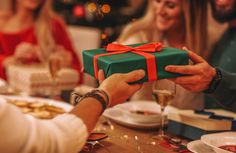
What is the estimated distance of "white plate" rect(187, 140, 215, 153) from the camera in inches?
50.4

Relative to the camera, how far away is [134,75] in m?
1.21

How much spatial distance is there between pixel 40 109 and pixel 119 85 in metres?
0.62

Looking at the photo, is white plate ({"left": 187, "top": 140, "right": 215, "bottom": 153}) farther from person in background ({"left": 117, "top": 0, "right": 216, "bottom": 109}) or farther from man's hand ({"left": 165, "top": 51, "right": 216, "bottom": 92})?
person in background ({"left": 117, "top": 0, "right": 216, "bottom": 109})

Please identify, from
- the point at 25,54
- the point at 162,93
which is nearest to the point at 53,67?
the point at 25,54

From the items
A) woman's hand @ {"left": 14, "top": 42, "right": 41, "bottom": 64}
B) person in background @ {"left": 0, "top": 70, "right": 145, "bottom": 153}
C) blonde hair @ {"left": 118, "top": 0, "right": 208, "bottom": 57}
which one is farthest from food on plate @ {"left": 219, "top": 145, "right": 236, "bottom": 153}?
woman's hand @ {"left": 14, "top": 42, "right": 41, "bottom": 64}

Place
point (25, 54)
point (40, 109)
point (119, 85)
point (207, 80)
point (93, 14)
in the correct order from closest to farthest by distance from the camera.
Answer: point (119, 85), point (207, 80), point (40, 109), point (25, 54), point (93, 14)

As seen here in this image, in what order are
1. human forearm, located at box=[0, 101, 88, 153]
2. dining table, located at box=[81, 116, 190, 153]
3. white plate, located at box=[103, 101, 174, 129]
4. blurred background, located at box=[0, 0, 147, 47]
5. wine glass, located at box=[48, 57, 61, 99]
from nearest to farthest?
1. human forearm, located at box=[0, 101, 88, 153]
2. dining table, located at box=[81, 116, 190, 153]
3. white plate, located at box=[103, 101, 174, 129]
4. wine glass, located at box=[48, 57, 61, 99]
5. blurred background, located at box=[0, 0, 147, 47]

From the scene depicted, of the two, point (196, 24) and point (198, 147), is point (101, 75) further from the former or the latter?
point (196, 24)

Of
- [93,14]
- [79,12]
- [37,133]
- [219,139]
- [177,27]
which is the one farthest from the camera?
[79,12]

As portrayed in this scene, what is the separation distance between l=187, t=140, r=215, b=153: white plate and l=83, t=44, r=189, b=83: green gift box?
214mm

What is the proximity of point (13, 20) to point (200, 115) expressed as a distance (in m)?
2.03

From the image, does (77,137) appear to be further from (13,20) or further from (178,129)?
(13,20)

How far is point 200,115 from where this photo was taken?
1.52 m

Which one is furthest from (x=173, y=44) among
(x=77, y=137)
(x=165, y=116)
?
(x=77, y=137)
